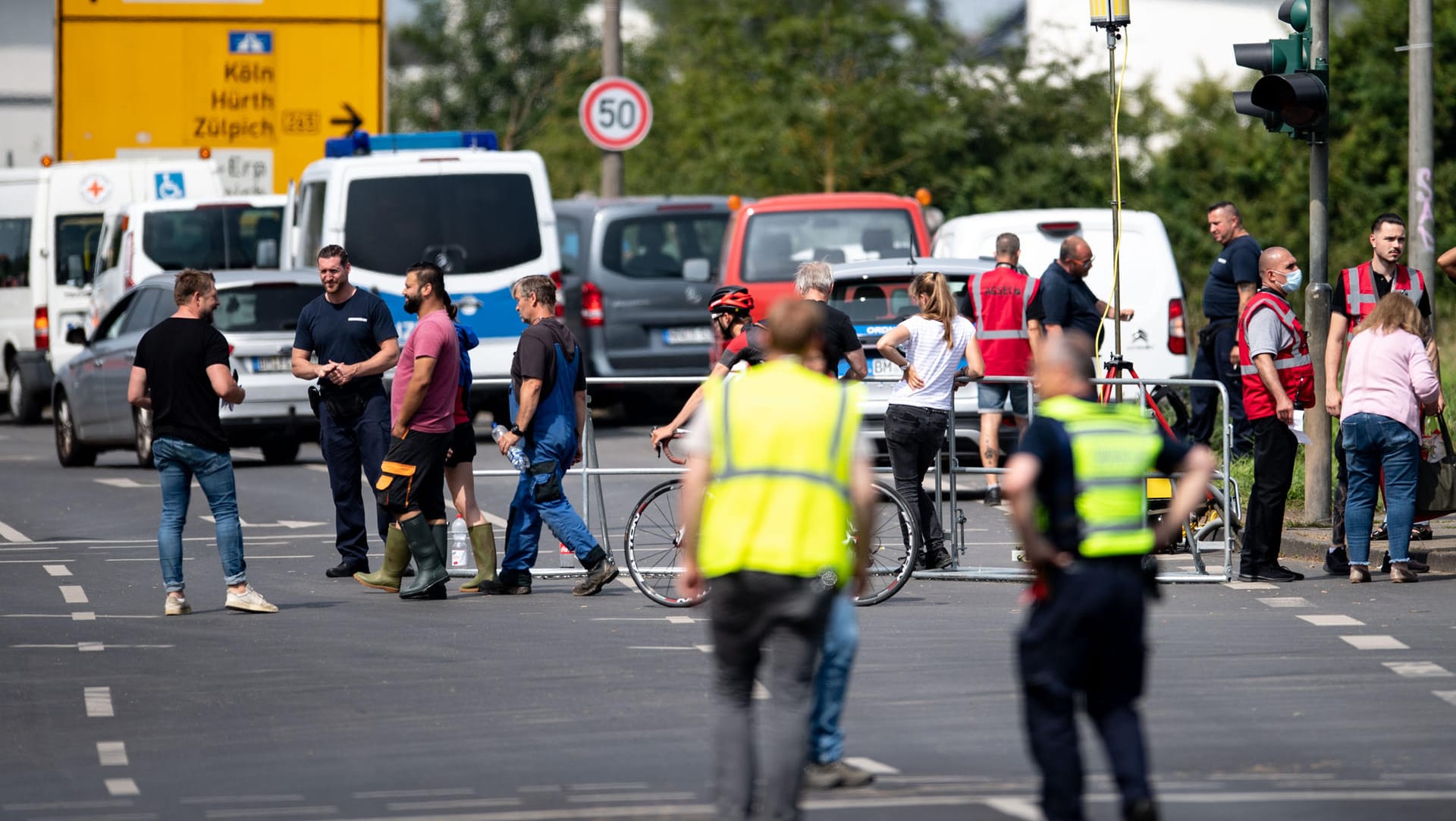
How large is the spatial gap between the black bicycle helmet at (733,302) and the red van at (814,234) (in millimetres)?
8439

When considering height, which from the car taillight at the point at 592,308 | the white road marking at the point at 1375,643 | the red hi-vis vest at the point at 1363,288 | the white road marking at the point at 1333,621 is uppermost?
the car taillight at the point at 592,308

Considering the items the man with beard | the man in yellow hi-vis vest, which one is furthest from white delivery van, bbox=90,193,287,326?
the man in yellow hi-vis vest

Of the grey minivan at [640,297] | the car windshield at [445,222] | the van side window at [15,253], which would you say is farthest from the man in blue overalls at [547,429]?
the van side window at [15,253]

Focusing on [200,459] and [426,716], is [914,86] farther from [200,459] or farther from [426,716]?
[426,716]

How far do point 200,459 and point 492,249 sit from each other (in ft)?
32.8

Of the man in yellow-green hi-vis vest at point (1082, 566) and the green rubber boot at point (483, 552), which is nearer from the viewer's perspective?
the man in yellow-green hi-vis vest at point (1082, 566)

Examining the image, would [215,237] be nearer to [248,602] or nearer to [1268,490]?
[248,602]

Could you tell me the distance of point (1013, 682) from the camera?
939cm

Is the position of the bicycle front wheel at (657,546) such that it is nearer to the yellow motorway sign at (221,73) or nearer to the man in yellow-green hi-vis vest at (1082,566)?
the man in yellow-green hi-vis vest at (1082,566)

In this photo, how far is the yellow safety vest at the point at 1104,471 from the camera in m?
6.59

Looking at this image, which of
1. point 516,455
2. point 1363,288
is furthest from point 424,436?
point 1363,288

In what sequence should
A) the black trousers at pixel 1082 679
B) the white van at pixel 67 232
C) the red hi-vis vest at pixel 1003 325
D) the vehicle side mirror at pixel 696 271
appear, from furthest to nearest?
the white van at pixel 67 232 → the vehicle side mirror at pixel 696 271 → the red hi-vis vest at pixel 1003 325 → the black trousers at pixel 1082 679

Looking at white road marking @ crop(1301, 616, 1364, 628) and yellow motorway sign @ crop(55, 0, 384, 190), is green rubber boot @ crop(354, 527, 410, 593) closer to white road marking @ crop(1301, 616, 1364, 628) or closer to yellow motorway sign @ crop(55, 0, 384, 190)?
white road marking @ crop(1301, 616, 1364, 628)

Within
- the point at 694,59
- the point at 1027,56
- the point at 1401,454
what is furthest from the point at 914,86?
the point at 1401,454
